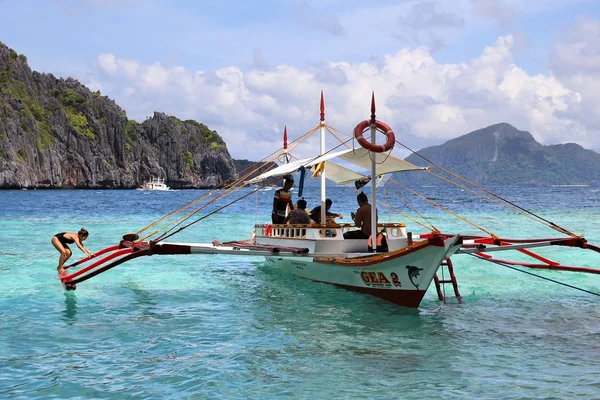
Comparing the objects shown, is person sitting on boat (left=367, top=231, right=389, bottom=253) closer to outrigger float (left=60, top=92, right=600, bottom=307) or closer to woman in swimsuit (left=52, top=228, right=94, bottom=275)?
outrigger float (left=60, top=92, right=600, bottom=307)

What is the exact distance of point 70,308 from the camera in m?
14.6

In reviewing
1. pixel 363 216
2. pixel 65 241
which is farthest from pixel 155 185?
pixel 363 216

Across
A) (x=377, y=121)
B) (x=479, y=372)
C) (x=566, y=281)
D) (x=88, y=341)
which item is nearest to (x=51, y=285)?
(x=88, y=341)

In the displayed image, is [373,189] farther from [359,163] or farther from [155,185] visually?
[155,185]

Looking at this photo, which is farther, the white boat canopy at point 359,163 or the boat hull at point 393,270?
the white boat canopy at point 359,163

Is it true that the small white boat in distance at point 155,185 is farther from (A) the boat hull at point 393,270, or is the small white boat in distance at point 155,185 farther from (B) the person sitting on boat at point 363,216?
(B) the person sitting on boat at point 363,216

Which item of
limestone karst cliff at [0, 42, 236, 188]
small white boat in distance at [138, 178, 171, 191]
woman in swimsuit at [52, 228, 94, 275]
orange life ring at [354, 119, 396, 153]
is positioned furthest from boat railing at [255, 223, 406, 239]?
small white boat in distance at [138, 178, 171, 191]

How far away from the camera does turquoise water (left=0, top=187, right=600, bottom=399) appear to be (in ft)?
29.9

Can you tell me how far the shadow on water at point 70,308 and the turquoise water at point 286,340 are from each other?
6 cm

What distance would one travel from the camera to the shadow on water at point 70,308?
13.4 meters

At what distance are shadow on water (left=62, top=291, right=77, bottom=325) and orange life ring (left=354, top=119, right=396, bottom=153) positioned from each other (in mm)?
7398

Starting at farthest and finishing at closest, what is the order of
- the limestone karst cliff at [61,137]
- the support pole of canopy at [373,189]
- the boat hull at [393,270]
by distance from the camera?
the limestone karst cliff at [61,137] → the support pole of canopy at [373,189] → the boat hull at [393,270]

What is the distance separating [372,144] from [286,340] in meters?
5.00

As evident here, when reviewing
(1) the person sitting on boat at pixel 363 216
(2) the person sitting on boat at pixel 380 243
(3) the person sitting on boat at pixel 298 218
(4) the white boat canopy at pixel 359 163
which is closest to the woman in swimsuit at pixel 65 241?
(4) the white boat canopy at pixel 359 163
